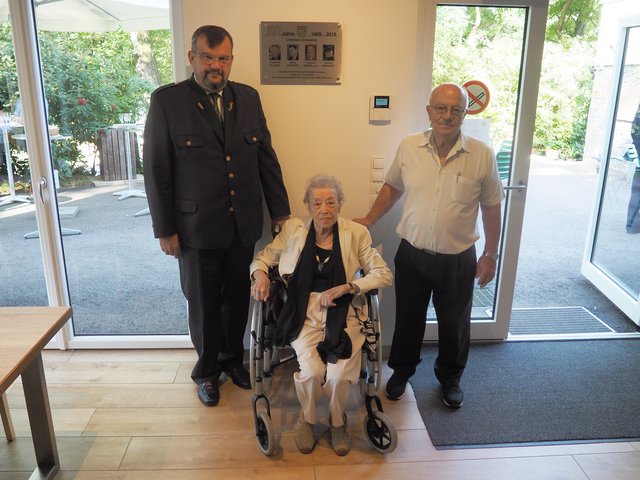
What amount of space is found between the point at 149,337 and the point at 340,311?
1.38 m

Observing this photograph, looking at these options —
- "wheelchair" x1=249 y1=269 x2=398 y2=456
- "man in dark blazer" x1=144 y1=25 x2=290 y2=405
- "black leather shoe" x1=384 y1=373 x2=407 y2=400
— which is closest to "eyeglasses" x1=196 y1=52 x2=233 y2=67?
"man in dark blazer" x1=144 y1=25 x2=290 y2=405

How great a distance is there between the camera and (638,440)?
226cm

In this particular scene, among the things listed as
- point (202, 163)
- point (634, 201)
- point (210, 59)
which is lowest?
point (634, 201)

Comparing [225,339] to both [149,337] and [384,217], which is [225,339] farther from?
[384,217]

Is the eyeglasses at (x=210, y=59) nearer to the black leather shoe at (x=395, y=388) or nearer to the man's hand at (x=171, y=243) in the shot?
the man's hand at (x=171, y=243)

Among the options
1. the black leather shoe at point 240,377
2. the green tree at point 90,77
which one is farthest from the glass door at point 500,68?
the black leather shoe at point 240,377

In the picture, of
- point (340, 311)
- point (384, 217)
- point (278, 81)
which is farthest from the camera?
point (384, 217)

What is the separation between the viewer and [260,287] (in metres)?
2.19

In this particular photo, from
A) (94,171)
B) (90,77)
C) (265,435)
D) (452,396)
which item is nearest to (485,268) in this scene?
(452,396)

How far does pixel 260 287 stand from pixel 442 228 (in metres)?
0.83

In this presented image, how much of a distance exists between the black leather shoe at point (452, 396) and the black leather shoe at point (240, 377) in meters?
0.97

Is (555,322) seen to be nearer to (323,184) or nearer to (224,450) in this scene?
(323,184)

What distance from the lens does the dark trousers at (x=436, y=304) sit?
234 cm

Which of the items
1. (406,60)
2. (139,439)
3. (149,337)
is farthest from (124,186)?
(406,60)
